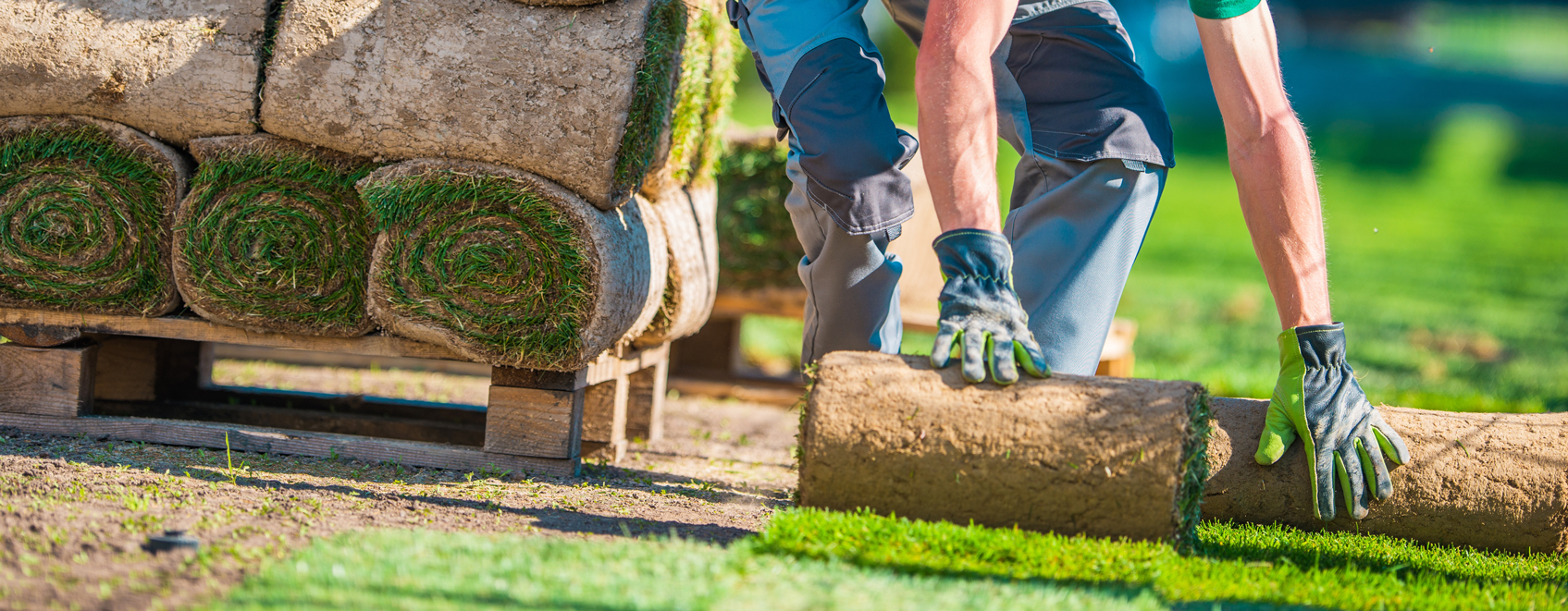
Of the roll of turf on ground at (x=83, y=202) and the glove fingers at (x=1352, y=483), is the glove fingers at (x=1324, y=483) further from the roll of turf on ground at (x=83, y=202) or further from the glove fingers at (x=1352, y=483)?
the roll of turf on ground at (x=83, y=202)

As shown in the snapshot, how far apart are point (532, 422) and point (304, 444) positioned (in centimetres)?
60

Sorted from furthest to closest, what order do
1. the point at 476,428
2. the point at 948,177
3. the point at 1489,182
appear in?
the point at 1489,182 → the point at 476,428 → the point at 948,177

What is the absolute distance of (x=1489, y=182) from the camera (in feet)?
83.1

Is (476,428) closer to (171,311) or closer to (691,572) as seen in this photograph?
(171,311)

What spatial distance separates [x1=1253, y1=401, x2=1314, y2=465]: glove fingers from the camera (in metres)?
2.36

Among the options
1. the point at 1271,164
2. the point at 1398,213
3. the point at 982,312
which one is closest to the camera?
the point at 982,312

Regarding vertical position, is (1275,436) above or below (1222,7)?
below

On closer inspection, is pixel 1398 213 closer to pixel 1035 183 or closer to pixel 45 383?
pixel 1035 183

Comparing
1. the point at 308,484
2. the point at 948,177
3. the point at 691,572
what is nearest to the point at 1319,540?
the point at 948,177

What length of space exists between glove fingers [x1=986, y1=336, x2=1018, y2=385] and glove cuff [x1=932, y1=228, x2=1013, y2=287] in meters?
0.13

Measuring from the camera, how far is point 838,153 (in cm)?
253

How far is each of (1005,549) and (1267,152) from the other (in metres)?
1.23

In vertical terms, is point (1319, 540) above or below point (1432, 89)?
below

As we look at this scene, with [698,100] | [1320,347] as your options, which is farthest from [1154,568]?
[698,100]
